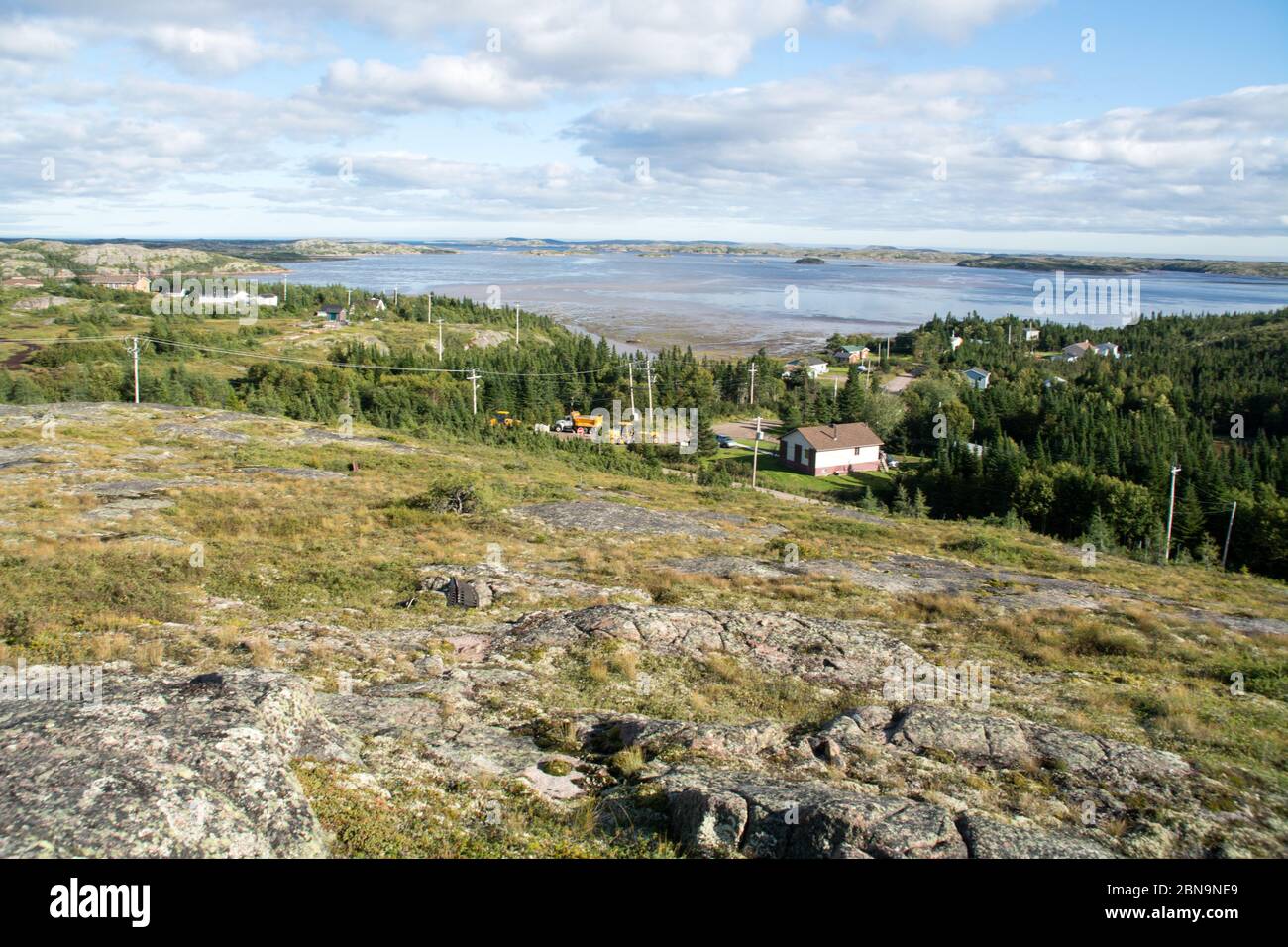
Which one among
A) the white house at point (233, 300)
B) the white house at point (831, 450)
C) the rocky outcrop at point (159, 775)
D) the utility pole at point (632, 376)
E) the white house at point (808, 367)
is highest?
the white house at point (233, 300)

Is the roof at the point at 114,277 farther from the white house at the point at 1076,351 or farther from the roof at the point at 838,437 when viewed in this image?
the white house at the point at 1076,351

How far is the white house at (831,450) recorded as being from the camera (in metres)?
59.2

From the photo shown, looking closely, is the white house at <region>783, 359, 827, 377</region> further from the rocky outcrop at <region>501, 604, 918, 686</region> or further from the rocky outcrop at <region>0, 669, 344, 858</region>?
the rocky outcrop at <region>0, 669, 344, 858</region>

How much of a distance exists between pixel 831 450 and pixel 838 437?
1778mm

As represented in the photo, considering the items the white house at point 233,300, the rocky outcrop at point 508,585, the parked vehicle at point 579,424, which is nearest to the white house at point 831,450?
the parked vehicle at point 579,424

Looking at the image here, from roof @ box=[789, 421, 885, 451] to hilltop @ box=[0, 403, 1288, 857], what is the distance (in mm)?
37631

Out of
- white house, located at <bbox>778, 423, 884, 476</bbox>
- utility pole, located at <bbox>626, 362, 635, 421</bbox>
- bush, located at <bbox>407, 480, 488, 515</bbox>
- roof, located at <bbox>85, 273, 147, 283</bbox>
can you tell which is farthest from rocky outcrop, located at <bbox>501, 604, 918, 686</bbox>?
roof, located at <bbox>85, 273, 147, 283</bbox>

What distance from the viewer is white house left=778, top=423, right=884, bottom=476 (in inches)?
2330

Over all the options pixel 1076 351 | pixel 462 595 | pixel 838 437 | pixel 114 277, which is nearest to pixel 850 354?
pixel 1076 351

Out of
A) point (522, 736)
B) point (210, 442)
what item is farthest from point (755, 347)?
point (522, 736)

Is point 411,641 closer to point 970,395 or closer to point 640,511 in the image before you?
point 640,511

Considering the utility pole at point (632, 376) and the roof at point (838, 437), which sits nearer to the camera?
the roof at point (838, 437)

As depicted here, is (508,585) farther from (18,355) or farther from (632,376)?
(18,355)
